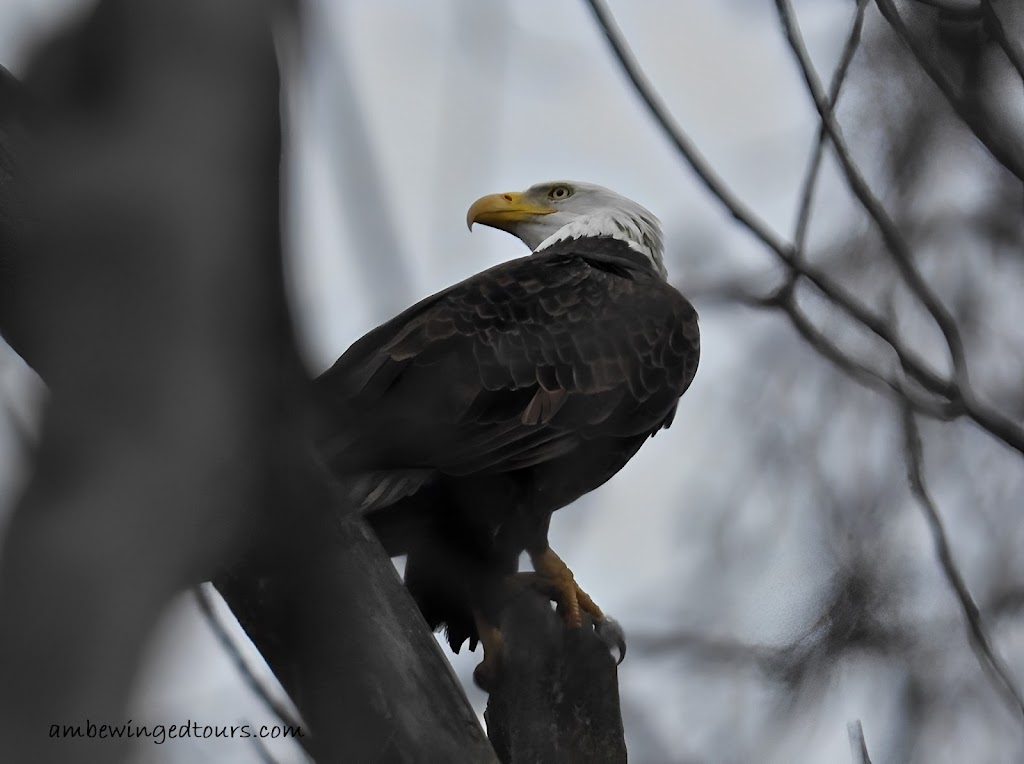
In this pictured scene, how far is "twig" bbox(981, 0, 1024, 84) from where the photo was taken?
3279 mm

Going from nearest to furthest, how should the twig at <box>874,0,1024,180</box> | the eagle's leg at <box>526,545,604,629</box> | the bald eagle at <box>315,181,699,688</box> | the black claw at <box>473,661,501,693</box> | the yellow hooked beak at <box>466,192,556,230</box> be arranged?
1. the twig at <box>874,0,1024,180</box>
2. the black claw at <box>473,661,501,693</box>
3. the bald eagle at <box>315,181,699,688</box>
4. the eagle's leg at <box>526,545,604,629</box>
5. the yellow hooked beak at <box>466,192,556,230</box>

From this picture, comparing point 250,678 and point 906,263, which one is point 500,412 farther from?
point 250,678

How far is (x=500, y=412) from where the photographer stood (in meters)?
4.77

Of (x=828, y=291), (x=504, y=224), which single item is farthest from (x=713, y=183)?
(x=504, y=224)

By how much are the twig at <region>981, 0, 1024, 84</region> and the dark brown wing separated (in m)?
2.01

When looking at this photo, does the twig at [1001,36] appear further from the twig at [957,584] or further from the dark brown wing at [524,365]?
Answer: the dark brown wing at [524,365]

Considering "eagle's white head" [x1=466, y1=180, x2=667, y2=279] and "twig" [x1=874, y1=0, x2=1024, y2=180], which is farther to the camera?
"eagle's white head" [x1=466, y1=180, x2=667, y2=279]

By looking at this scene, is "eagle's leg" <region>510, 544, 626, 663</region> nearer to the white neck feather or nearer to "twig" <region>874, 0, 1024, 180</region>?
"twig" <region>874, 0, 1024, 180</region>

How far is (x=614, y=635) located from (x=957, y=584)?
1.01m

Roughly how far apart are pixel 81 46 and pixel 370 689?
1301mm

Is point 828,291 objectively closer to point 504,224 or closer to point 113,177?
point 113,177

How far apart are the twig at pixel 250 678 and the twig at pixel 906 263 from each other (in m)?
1.77

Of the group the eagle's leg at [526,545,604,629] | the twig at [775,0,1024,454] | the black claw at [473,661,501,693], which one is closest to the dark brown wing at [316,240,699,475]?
the eagle's leg at [526,545,604,629]

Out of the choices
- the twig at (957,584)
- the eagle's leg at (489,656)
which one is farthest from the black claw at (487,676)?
the twig at (957,584)
